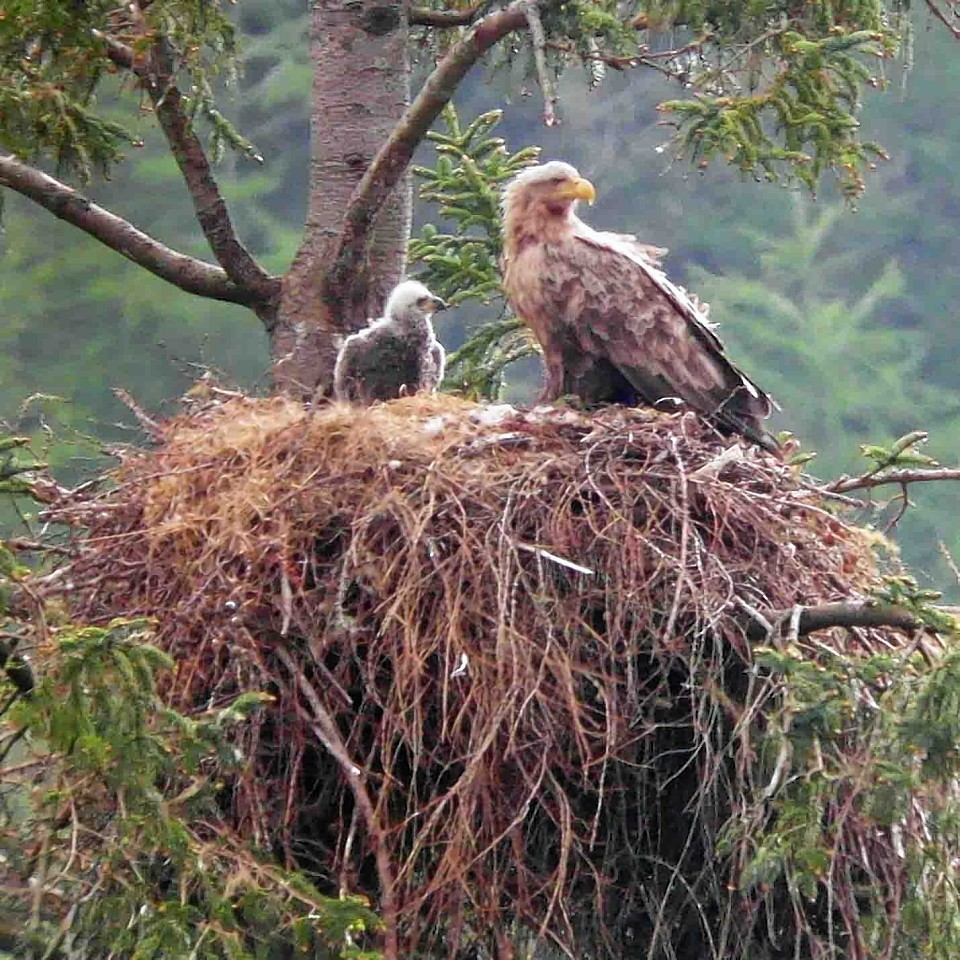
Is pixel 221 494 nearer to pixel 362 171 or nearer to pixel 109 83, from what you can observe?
pixel 362 171

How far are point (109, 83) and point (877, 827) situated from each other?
43.3 ft

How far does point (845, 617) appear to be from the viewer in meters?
4.40

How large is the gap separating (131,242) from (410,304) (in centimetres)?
92

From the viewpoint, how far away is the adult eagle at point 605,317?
619 cm

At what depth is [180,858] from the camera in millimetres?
4070

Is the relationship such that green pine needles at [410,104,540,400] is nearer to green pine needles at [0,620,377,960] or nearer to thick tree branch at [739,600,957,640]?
thick tree branch at [739,600,957,640]

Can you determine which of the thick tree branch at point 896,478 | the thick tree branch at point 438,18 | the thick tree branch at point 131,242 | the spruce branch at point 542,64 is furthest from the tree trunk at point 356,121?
the thick tree branch at point 896,478

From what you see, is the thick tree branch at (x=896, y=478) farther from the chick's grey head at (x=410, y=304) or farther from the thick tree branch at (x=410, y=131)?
the chick's grey head at (x=410, y=304)

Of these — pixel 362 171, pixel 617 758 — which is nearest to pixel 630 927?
pixel 617 758

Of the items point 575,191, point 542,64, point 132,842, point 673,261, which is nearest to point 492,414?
point 542,64

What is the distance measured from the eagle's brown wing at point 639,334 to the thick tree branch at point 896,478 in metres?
0.57

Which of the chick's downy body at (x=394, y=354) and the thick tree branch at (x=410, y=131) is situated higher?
the thick tree branch at (x=410, y=131)

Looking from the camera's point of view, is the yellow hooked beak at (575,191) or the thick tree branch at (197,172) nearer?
the thick tree branch at (197,172)

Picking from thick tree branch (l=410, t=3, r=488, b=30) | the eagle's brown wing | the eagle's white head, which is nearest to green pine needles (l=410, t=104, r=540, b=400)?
thick tree branch (l=410, t=3, r=488, b=30)
